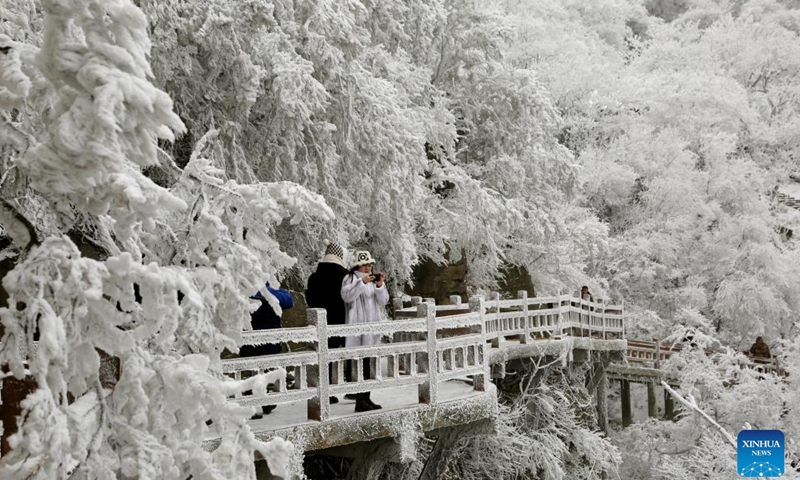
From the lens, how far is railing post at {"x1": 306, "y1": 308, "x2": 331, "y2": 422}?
24.4 ft

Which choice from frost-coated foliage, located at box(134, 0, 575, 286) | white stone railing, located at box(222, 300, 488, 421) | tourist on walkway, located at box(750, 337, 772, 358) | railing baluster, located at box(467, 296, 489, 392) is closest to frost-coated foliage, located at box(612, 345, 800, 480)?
tourist on walkway, located at box(750, 337, 772, 358)

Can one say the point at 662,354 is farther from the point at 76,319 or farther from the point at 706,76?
the point at 76,319

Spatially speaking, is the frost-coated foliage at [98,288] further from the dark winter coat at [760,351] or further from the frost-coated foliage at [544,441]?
the dark winter coat at [760,351]

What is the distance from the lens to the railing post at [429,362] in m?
8.81

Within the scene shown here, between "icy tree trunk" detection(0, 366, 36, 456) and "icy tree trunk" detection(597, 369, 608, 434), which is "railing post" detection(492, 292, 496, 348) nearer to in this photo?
"icy tree trunk" detection(597, 369, 608, 434)

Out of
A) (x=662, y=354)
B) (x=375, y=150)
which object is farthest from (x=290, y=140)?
(x=662, y=354)

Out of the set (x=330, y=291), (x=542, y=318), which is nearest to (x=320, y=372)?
(x=330, y=291)

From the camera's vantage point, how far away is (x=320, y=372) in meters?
7.47

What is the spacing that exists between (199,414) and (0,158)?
135 inches

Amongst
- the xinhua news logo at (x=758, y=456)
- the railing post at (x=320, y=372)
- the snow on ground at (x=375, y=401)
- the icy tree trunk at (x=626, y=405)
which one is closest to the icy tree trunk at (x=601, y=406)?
the xinhua news logo at (x=758, y=456)

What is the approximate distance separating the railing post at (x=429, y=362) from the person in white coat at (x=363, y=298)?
0.51m

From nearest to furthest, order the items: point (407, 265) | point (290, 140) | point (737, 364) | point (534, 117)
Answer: point (290, 140) < point (407, 265) < point (534, 117) < point (737, 364)

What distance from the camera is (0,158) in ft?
20.6

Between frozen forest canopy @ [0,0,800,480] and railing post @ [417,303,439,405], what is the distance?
4.62 feet
